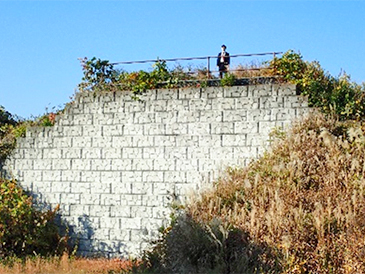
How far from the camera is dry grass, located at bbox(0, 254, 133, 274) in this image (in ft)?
36.3

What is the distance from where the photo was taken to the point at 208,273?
9.35m

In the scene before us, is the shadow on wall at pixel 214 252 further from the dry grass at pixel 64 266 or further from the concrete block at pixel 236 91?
the concrete block at pixel 236 91

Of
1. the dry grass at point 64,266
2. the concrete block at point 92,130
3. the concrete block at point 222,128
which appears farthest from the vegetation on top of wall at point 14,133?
the concrete block at point 222,128

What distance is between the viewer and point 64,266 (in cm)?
1138

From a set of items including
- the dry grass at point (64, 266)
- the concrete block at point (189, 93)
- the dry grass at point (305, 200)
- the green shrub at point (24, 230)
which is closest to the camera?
the dry grass at point (305, 200)

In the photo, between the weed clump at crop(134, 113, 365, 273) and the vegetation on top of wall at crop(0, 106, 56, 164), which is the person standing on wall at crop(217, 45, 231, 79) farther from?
the vegetation on top of wall at crop(0, 106, 56, 164)

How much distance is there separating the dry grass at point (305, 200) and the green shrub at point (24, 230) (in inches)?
153

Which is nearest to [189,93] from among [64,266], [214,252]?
[214,252]

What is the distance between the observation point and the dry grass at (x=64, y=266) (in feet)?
36.3

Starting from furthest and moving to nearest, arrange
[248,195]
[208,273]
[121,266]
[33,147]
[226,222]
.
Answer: [33,147], [121,266], [248,195], [226,222], [208,273]

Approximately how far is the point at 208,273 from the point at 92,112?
5.51 m

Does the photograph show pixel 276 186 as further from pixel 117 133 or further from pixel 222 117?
pixel 117 133

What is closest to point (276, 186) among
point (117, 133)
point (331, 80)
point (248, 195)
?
point (248, 195)

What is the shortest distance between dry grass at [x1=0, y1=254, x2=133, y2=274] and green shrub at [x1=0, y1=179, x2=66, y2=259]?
79 cm
